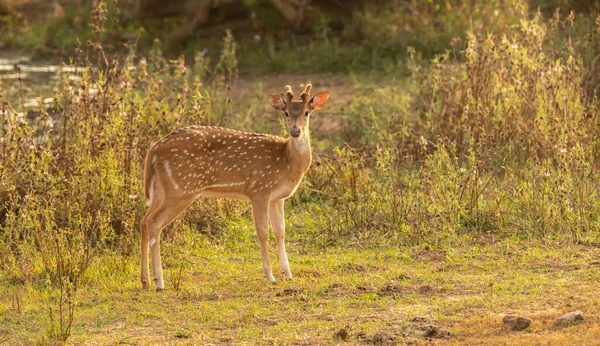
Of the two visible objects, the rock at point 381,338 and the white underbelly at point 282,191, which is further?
the white underbelly at point 282,191

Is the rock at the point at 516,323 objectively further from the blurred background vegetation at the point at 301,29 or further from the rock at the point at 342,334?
the blurred background vegetation at the point at 301,29

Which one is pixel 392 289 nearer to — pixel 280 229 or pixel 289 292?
pixel 289 292

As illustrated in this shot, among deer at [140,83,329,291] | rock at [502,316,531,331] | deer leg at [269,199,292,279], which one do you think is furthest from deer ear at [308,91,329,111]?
rock at [502,316,531,331]

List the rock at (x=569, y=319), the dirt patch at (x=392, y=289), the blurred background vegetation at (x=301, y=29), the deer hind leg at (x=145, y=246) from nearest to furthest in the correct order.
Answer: the rock at (x=569, y=319) → the dirt patch at (x=392, y=289) → the deer hind leg at (x=145, y=246) → the blurred background vegetation at (x=301, y=29)

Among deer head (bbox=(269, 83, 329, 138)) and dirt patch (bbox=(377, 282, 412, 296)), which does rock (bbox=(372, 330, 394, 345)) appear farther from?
deer head (bbox=(269, 83, 329, 138))

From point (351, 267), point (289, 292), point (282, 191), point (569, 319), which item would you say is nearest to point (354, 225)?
point (351, 267)

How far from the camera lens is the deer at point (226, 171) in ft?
28.5

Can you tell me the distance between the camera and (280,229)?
29.7 feet

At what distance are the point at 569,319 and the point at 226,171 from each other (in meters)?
3.08

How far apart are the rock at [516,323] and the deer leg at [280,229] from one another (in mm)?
2264

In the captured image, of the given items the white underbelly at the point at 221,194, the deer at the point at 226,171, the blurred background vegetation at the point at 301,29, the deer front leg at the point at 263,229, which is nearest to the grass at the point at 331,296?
the deer front leg at the point at 263,229

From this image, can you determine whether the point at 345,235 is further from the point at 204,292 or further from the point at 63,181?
the point at 63,181

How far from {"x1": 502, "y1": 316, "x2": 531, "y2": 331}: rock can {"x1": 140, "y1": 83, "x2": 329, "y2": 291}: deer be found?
2271 millimetres

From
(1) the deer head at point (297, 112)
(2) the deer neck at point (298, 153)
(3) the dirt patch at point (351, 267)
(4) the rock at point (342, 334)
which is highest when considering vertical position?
(1) the deer head at point (297, 112)
